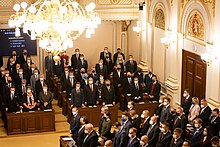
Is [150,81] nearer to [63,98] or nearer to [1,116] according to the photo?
[63,98]

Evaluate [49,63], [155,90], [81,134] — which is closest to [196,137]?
[81,134]

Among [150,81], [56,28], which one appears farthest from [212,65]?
[56,28]

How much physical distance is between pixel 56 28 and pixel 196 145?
15.9 feet

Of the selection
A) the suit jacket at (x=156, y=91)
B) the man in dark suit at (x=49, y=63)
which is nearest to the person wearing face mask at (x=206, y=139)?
the suit jacket at (x=156, y=91)

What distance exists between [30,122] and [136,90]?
4.07 meters

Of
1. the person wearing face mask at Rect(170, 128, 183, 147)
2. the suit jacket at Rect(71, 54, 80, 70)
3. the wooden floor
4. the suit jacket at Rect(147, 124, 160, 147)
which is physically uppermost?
the suit jacket at Rect(71, 54, 80, 70)

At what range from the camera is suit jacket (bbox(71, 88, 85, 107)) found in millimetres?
17875

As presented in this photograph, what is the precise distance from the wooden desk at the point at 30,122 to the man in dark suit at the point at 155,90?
380 cm

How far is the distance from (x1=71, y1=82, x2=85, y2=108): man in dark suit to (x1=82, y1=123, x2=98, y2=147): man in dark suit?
4.33m

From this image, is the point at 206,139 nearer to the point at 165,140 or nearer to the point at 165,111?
the point at 165,140

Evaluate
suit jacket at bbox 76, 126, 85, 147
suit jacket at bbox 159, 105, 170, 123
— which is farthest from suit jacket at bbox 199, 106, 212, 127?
suit jacket at bbox 76, 126, 85, 147

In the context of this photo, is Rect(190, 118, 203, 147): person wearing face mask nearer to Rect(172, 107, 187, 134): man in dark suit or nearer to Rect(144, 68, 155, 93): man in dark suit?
Rect(172, 107, 187, 134): man in dark suit

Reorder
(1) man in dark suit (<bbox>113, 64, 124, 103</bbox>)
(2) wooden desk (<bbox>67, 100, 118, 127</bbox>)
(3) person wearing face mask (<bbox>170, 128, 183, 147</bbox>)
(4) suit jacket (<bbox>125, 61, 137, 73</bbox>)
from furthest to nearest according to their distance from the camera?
(4) suit jacket (<bbox>125, 61, 137, 73</bbox>), (1) man in dark suit (<bbox>113, 64, 124, 103</bbox>), (2) wooden desk (<bbox>67, 100, 118, 127</bbox>), (3) person wearing face mask (<bbox>170, 128, 183, 147</bbox>)

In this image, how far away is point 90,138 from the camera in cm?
1358
